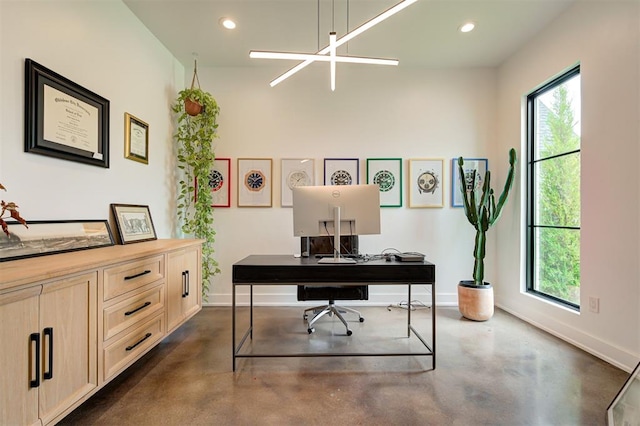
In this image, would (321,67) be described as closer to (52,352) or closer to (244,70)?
(244,70)

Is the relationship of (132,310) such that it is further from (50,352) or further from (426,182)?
(426,182)

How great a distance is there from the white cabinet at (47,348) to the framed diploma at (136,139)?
151 centimetres

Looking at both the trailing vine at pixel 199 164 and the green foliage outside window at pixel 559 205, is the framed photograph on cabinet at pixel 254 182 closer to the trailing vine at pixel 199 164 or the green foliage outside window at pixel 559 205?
the trailing vine at pixel 199 164

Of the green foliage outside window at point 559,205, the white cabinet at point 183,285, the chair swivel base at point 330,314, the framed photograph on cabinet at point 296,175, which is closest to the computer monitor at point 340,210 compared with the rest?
the chair swivel base at point 330,314

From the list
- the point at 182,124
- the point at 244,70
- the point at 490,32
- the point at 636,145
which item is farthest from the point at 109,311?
the point at 490,32

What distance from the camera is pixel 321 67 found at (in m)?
3.40

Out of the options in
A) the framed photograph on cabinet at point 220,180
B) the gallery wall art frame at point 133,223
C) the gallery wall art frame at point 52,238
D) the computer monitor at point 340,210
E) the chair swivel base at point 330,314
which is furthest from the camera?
the framed photograph on cabinet at point 220,180

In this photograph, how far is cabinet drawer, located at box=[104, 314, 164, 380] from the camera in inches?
62.7

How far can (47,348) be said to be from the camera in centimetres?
122

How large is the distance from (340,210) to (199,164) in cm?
196

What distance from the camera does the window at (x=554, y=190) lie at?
2557 millimetres

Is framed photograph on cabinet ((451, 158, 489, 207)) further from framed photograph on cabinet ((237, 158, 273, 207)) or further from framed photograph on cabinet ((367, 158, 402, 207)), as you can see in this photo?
framed photograph on cabinet ((237, 158, 273, 207))

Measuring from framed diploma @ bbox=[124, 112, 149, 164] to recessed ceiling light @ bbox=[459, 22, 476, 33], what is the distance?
333 cm

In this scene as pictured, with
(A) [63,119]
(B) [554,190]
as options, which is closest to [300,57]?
(A) [63,119]
